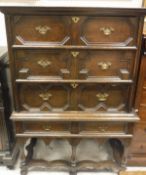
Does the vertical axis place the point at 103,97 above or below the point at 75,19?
below

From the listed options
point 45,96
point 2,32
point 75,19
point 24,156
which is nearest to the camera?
point 75,19

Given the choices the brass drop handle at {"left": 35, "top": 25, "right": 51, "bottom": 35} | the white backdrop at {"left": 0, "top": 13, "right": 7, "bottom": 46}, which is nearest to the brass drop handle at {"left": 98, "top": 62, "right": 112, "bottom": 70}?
the brass drop handle at {"left": 35, "top": 25, "right": 51, "bottom": 35}

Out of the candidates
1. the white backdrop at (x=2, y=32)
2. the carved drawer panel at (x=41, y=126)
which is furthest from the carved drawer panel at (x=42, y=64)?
the white backdrop at (x=2, y=32)

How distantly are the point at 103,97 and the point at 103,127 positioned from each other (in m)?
0.23

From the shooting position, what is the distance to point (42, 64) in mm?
1444

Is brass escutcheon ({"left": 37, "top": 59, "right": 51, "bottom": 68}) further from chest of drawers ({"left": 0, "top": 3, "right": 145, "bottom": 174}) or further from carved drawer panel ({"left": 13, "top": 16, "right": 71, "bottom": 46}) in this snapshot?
carved drawer panel ({"left": 13, "top": 16, "right": 71, "bottom": 46})

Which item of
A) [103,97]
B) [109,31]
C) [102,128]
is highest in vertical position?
[109,31]

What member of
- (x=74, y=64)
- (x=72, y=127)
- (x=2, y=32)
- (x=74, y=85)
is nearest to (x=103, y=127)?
(x=72, y=127)

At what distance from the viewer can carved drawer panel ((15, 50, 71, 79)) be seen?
4.65ft

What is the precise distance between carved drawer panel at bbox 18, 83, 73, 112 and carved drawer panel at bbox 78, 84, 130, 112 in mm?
98

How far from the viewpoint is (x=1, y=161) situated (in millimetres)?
1933

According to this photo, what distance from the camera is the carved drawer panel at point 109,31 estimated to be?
1337 millimetres

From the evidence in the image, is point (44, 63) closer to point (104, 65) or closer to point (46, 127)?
point (104, 65)

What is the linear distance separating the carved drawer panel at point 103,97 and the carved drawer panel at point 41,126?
187 millimetres
